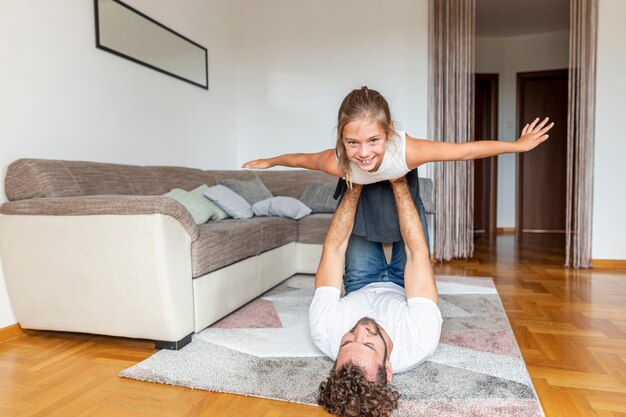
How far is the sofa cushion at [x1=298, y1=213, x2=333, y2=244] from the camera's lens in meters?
3.38

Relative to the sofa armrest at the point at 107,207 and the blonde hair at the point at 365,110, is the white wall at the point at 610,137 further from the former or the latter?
the sofa armrest at the point at 107,207

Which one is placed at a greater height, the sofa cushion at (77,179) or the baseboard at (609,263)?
the sofa cushion at (77,179)

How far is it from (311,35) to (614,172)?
9.95ft

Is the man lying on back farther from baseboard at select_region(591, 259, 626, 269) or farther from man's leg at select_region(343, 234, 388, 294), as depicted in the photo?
baseboard at select_region(591, 259, 626, 269)

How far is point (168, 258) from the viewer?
6.35 feet

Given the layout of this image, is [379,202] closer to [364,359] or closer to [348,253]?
[348,253]

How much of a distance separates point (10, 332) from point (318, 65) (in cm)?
350

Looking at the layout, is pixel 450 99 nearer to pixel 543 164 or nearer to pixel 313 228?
pixel 313 228

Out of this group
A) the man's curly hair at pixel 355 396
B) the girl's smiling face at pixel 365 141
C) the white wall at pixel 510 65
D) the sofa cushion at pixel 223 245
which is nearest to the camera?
the man's curly hair at pixel 355 396

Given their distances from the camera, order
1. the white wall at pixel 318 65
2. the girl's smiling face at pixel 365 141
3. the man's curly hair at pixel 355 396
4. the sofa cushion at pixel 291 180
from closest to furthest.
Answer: the man's curly hair at pixel 355 396, the girl's smiling face at pixel 365 141, the sofa cushion at pixel 291 180, the white wall at pixel 318 65

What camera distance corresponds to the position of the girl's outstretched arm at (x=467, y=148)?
1.71 meters

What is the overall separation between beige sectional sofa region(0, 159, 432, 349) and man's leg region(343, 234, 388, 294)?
2.09 feet

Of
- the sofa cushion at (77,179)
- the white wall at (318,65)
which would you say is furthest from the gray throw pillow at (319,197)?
the sofa cushion at (77,179)

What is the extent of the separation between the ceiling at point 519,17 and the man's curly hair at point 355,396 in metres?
4.90
